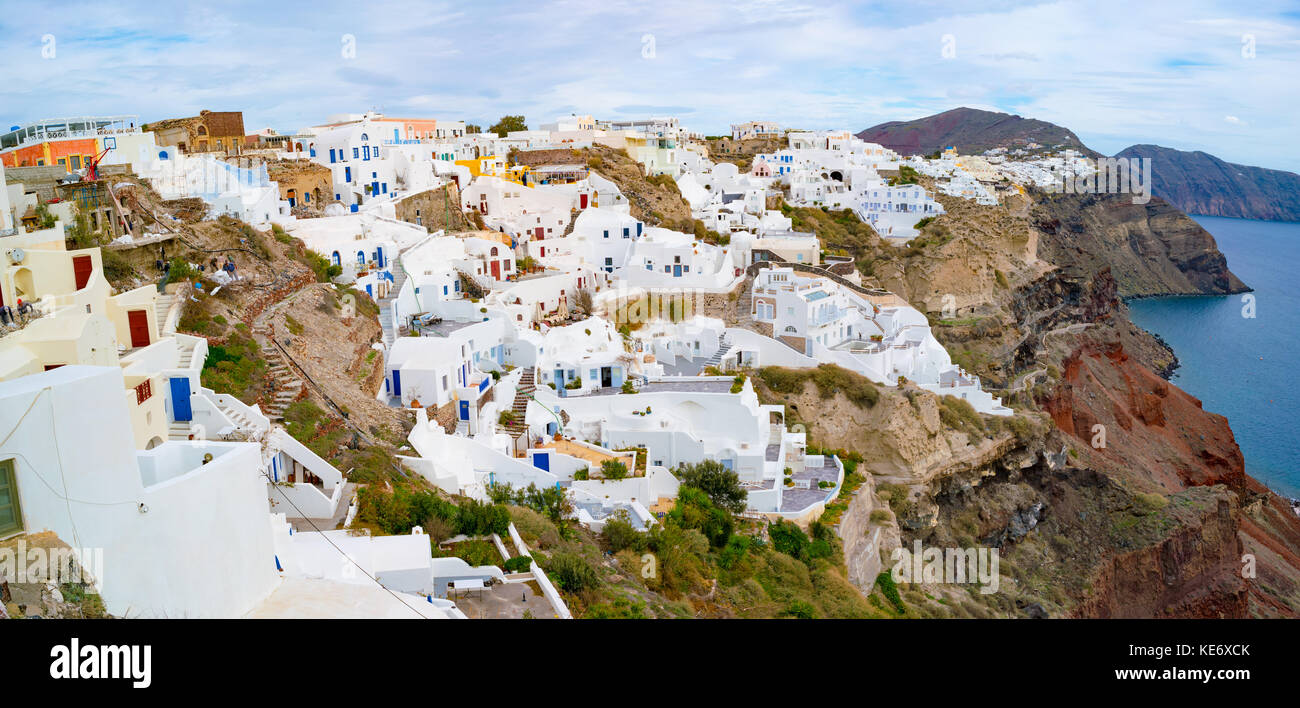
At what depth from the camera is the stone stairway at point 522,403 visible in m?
19.1

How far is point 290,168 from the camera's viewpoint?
90.0 ft

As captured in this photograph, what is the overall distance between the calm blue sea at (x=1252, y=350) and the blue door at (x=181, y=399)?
4228 centimetres

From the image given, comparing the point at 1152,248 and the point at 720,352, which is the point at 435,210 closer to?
the point at 720,352

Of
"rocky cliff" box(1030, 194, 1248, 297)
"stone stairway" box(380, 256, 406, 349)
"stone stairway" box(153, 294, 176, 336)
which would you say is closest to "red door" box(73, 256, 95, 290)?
"stone stairway" box(153, 294, 176, 336)

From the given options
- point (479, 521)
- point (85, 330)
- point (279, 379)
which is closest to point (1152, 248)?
point (479, 521)

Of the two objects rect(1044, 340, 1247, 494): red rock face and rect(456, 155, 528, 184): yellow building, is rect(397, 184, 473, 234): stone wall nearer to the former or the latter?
rect(456, 155, 528, 184): yellow building

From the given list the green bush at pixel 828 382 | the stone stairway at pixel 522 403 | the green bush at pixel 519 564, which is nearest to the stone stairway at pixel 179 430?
the green bush at pixel 519 564

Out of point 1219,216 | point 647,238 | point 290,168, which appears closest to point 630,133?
point 647,238

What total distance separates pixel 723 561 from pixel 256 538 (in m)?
12.1

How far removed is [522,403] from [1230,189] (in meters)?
108

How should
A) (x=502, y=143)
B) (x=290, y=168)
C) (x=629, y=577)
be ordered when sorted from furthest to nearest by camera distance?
(x=502, y=143), (x=290, y=168), (x=629, y=577)

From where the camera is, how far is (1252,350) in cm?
5675

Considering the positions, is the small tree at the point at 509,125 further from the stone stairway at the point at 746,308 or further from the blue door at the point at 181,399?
the blue door at the point at 181,399
